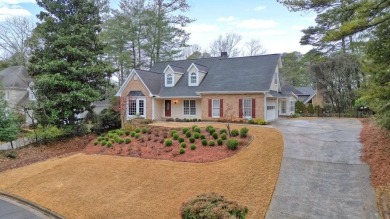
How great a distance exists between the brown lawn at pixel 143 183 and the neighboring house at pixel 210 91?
7787mm

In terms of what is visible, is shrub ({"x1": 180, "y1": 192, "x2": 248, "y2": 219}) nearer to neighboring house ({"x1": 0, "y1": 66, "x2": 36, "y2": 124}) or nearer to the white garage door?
the white garage door

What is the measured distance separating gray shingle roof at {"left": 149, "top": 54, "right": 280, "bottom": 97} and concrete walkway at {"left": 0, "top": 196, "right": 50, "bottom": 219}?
15.9 m

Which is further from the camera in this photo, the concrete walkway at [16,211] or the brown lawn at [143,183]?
the concrete walkway at [16,211]

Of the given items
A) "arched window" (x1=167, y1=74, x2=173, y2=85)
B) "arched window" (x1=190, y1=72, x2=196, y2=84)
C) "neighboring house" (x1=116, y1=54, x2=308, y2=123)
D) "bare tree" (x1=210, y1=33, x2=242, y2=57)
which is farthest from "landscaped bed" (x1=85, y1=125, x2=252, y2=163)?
"bare tree" (x1=210, y1=33, x2=242, y2=57)

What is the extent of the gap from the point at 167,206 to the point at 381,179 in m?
7.11

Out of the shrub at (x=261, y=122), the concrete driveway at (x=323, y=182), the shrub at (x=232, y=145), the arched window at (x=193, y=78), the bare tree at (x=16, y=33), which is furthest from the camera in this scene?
the bare tree at (x=16, y=33)

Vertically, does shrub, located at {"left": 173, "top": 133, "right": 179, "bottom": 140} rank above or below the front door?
below

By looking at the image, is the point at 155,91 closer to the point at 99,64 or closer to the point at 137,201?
the point at 99,64

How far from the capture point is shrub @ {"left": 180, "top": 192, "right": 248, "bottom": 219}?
5.62 m

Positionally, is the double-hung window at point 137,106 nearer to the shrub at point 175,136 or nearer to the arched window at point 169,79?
the arched window at point 169,79

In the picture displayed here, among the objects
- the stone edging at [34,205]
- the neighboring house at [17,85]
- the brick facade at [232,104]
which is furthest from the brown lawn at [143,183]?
the neighboring house at [17,85]

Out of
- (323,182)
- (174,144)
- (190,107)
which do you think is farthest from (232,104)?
(323,182)

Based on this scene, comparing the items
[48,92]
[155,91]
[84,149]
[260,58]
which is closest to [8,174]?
[84,149]

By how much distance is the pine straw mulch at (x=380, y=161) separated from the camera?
7.52 meters
